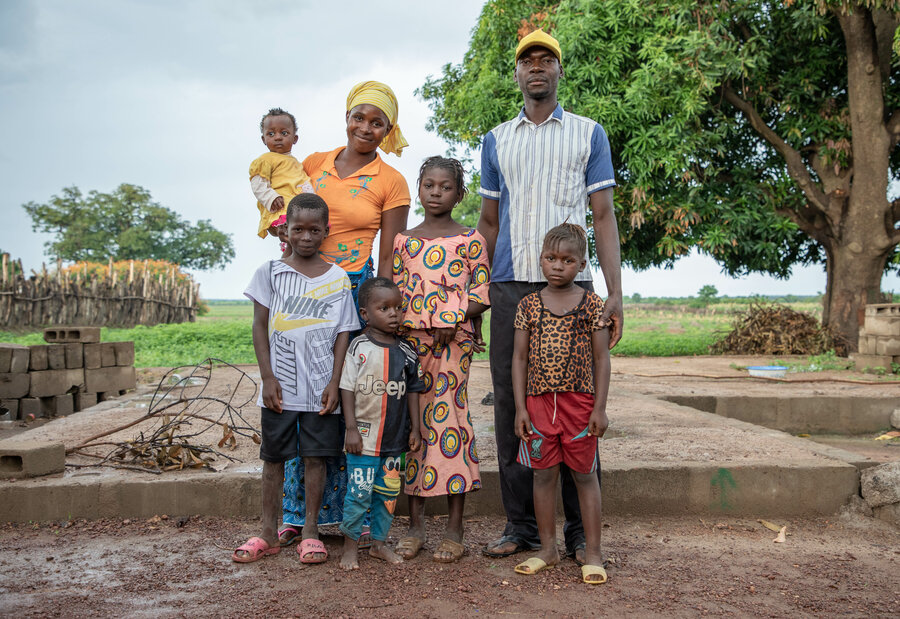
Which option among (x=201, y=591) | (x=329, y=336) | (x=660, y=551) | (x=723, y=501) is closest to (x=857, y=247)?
(x=723, y=501)

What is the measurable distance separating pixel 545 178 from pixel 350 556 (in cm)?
200

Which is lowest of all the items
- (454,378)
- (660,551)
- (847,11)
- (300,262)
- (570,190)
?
(660,551)

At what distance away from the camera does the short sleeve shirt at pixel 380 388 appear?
3.25 meters

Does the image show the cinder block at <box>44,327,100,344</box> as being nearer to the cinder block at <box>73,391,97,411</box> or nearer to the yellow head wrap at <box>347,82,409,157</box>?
the cinder block at <box>73,391,97,411</box>

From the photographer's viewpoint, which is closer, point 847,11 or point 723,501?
point 723,501

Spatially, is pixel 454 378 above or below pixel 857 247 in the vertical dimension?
below

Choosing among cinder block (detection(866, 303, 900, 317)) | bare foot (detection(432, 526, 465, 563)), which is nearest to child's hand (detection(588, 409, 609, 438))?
bare foot (detection(432, 526, 465, 563))

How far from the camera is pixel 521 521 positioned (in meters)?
3.43

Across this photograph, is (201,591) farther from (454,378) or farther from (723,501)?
(723,501)

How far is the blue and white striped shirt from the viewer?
10.9 feet

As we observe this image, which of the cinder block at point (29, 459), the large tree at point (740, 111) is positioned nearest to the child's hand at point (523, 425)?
the cinder block at point (29, 459)

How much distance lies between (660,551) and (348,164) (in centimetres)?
253

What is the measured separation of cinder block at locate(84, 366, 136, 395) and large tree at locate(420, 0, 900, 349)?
303 inches

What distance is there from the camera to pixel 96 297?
22.3 metres
